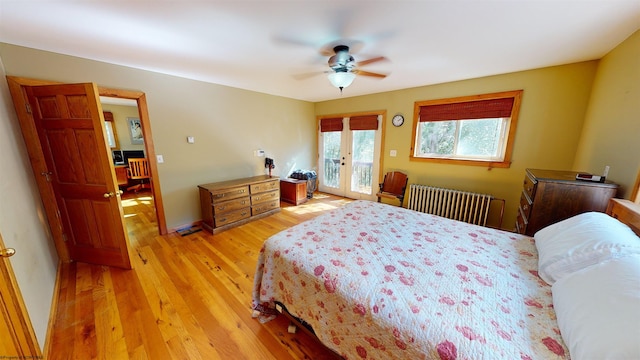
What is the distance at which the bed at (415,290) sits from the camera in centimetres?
84

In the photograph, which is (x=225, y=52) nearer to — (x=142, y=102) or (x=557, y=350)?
(x=142, y=102)

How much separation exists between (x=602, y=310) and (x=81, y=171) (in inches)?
144

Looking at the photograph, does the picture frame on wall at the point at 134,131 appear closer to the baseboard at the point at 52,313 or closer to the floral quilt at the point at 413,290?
the baseboard at the point at 52,313

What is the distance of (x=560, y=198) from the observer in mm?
1795

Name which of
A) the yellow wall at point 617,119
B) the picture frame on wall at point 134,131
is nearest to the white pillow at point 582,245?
the yellow wall at point 617,119

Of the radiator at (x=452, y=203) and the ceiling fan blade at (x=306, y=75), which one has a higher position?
the ceiling fan blade at (x=306, y=75)

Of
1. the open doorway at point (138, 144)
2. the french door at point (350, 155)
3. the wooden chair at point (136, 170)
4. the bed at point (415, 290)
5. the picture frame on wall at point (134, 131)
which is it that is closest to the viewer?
the bed at point (415, 290)

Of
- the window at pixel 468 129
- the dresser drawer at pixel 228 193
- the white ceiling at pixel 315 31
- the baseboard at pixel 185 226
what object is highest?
the white ceiling at pixel 315 31

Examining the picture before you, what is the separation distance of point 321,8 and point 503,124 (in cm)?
299

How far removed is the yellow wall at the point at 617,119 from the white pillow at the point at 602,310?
1409 mm

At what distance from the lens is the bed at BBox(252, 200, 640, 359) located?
0.84 m

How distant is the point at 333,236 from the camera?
1.65m

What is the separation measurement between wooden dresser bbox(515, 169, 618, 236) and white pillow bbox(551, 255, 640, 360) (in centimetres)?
118

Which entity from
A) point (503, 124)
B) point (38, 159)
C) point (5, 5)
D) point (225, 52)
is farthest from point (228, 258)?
point (503, 124)
